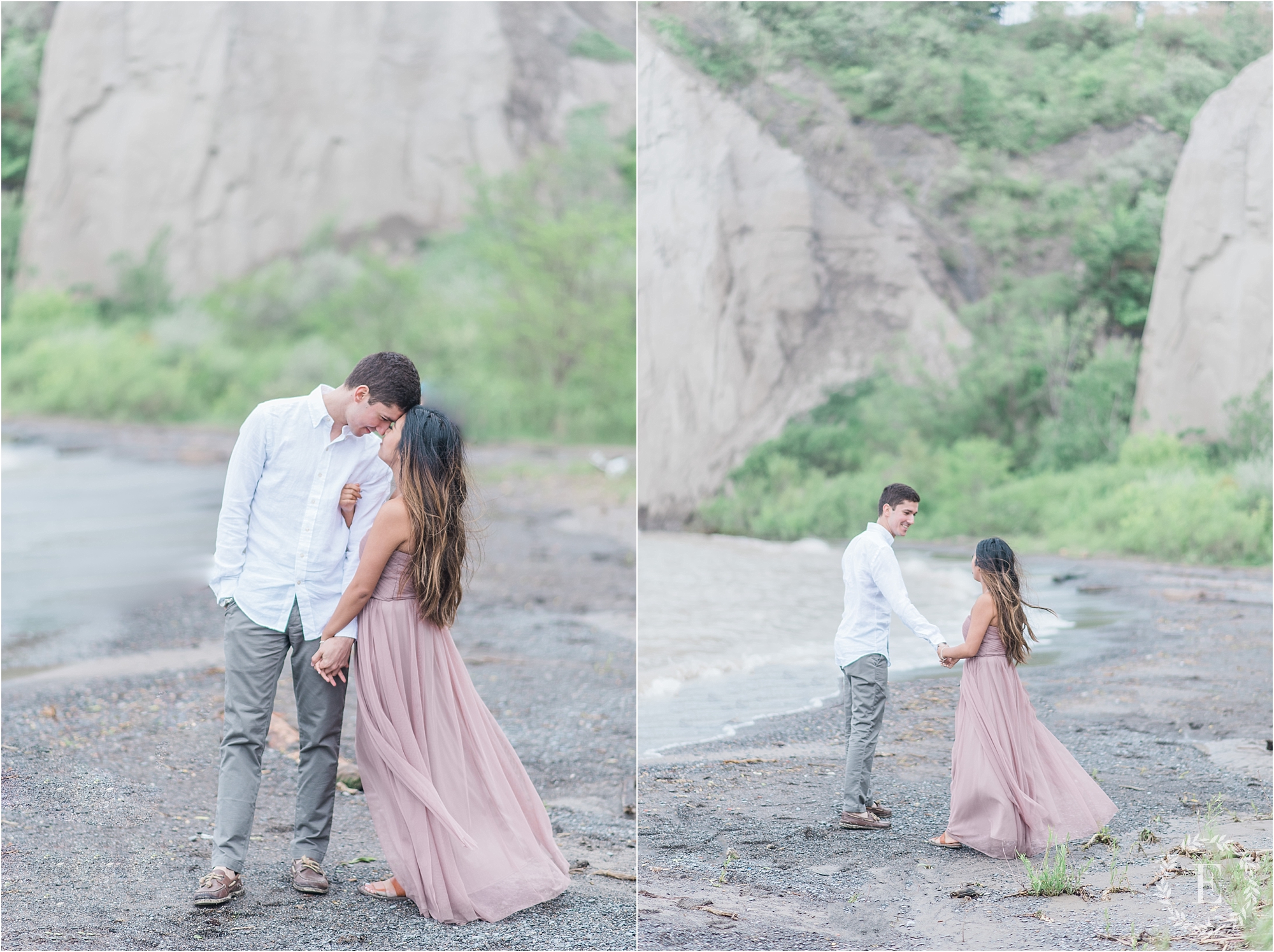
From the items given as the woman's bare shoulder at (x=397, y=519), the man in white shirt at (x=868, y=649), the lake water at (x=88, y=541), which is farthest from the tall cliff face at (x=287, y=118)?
the woman's bare shoulder at (x=397, y=519)

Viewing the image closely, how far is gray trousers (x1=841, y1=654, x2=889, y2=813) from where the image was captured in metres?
3.67

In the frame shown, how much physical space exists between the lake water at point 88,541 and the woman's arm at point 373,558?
14.0ft

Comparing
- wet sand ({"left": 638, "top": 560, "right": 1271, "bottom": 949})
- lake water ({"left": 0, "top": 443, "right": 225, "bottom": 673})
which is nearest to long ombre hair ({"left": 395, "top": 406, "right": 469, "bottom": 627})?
wet sand ({"left": 638, "top": 560, "right": 1271, "bottom": 949})

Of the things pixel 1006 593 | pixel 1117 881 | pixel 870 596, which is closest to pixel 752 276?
pixel 870 596

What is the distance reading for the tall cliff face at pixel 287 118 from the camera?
13297 mm

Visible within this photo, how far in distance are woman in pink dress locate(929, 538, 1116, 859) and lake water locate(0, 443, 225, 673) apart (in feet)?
17.1

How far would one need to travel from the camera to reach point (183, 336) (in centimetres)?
1337

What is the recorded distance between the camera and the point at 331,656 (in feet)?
10.9

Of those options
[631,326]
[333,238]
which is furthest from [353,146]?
[631,326]

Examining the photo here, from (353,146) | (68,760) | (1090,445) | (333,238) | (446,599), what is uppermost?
(353,146)

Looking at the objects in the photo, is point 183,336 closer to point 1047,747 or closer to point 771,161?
point 771,161

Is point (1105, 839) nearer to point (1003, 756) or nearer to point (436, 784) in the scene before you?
point (1003, 756)

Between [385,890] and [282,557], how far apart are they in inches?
41.9

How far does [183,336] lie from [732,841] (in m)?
11.5
